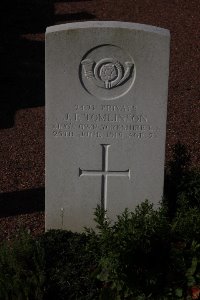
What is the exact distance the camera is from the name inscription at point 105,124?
16.8 ft

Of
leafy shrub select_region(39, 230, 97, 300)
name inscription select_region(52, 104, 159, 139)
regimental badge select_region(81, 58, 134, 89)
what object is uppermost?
regimental badge select_region(81, 58, 134, 89)

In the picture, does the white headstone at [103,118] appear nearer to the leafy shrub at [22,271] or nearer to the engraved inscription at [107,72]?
the engraved inscription at [107,72]

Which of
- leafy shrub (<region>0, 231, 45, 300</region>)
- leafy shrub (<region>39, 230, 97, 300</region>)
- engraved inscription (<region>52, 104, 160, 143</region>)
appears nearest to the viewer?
leafy shrub (<region>0, 231, 45, 300</region>)

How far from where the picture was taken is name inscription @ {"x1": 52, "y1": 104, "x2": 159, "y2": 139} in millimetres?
5133

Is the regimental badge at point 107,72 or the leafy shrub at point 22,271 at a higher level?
the regimental badge at point 107,72

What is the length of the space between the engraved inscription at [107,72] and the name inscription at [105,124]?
0.12 metres

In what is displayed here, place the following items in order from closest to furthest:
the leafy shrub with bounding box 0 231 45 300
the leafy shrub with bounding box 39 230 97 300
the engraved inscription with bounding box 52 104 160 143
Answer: the leafy shrub with bounding box 0 231 45 300, the leafy shrub with bounding box 39 230 97 300, the engraved inscription with bounding box 52 104 160 143

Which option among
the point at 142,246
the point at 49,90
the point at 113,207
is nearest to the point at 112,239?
the point at 142,246

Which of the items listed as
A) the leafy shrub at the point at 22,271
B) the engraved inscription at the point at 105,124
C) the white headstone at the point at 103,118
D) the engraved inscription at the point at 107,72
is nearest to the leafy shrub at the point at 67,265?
the leafy shrub at the point at 22,271

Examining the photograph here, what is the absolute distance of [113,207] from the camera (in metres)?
5.45

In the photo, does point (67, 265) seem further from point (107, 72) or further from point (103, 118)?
point (107, 72)

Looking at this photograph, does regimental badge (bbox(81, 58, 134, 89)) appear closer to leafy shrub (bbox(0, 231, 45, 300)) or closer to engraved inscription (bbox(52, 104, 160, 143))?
engraved inscription (bbox(52, 104, 160, 143))

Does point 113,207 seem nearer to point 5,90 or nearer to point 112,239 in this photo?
point 112,239

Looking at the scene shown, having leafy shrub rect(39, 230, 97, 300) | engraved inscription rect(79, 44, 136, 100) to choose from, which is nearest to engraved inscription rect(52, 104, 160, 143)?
engraved inscription rect(79, 44, 136, 100)
